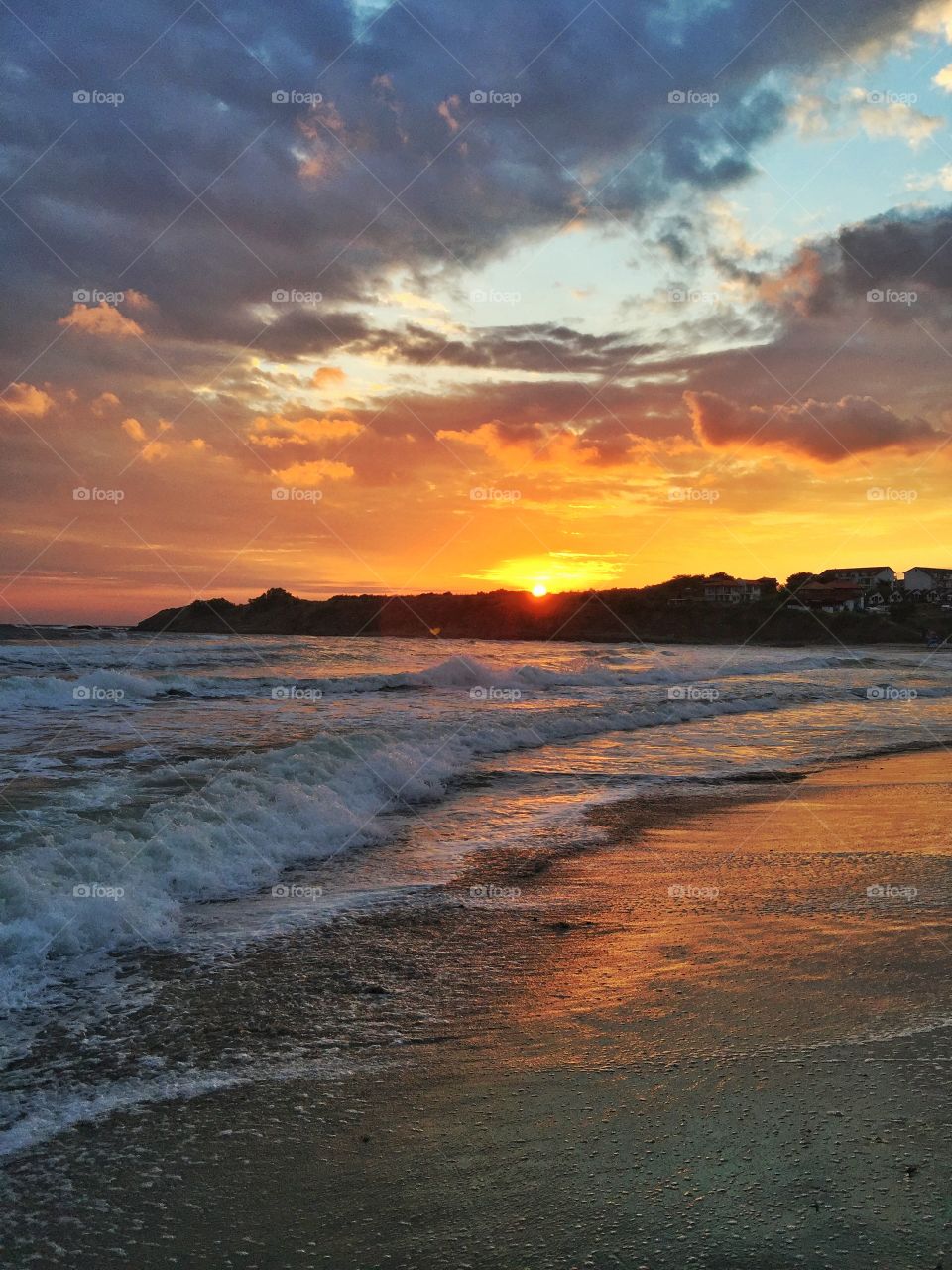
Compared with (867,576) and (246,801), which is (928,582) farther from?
(246,801)

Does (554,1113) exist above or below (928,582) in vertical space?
below

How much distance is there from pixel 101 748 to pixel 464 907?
849 centimetres

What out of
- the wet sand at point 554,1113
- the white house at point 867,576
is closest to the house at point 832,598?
the white house at point 867,576

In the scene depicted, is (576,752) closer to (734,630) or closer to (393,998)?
(393,998)

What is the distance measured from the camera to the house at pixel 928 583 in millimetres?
116500

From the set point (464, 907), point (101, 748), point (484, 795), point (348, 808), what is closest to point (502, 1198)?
point (464, 907)

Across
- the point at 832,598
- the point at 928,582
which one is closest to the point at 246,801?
the point at 832,598

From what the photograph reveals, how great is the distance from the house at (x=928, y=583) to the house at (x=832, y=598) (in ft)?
30.7

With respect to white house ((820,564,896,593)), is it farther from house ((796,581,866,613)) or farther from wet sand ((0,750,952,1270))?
wet sand ((0,750,952,1270))

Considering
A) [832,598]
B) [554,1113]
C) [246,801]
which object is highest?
[832,598]

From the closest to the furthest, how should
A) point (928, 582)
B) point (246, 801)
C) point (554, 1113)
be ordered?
point (554, 1113), point (246, 801), point (928, 582)

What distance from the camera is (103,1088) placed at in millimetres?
3447

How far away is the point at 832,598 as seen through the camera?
108m

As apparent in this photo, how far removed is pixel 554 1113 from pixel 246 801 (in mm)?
5549
